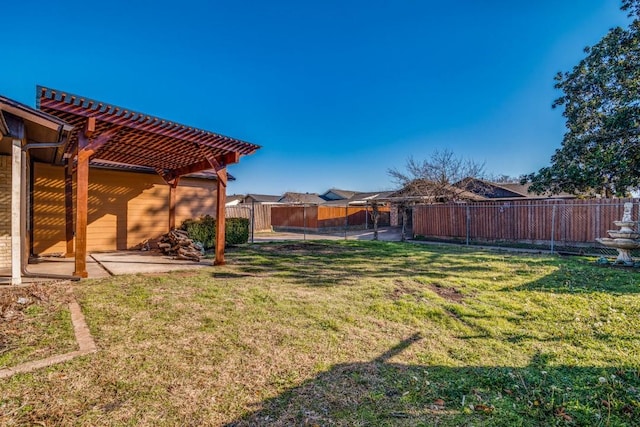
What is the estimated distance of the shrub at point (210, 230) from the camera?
10148 mm

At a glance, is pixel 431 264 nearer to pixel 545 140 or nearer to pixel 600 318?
pixel 600 318

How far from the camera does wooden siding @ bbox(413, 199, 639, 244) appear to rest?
1105cm

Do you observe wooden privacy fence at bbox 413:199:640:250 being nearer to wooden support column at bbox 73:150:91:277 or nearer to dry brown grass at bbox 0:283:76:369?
dry brown grass at bbox 0:283:76:369

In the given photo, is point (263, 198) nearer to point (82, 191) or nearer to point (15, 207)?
point (82, 191)

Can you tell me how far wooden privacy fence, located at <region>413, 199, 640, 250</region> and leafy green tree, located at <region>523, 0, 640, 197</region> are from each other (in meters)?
0.68

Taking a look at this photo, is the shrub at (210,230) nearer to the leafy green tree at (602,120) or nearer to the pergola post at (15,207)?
the pergola post at (15,207)

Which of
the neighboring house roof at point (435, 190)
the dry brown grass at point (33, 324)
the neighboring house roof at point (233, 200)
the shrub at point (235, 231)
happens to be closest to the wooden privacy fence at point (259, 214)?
the neighboring house roof at point (435, 190)

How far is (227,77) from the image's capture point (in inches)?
523

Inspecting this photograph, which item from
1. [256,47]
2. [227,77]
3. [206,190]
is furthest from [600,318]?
[227,77]

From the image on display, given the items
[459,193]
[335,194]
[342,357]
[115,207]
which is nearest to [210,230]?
[115,207]

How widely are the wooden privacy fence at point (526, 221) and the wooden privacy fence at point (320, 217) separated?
7.09 metres

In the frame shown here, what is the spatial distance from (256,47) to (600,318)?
42.8 ft

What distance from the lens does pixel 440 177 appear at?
18.9 meters

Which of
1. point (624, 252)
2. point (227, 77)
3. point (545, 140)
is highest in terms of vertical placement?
point (227, 77)
